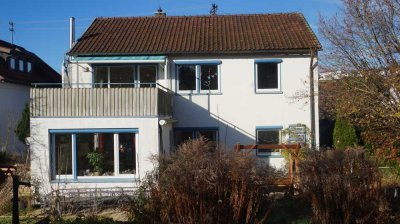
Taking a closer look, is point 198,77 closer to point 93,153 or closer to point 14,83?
point 93,153

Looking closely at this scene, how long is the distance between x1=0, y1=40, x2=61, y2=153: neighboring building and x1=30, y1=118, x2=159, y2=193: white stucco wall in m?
11.1

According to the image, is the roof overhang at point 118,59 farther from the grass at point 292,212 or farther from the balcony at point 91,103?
the grass at point 292,212

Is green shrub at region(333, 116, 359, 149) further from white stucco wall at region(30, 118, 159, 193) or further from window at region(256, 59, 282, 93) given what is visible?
white stucco wall at region(30, 118, 159, 193)

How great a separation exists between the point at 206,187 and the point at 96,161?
8.53 meters

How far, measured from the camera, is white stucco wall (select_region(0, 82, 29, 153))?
29453mm

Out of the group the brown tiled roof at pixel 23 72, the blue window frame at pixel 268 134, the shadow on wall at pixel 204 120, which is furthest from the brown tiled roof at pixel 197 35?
the brown tiled roof at pixel 23 72

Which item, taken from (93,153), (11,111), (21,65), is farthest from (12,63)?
(93,153)

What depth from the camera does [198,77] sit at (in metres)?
22.8

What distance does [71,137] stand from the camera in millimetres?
17469

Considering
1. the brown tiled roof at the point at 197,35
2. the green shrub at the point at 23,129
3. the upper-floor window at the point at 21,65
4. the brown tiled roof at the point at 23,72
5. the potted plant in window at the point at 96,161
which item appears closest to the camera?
the potted plant in window at the point at 96,161

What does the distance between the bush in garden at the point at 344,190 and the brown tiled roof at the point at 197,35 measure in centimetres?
1260

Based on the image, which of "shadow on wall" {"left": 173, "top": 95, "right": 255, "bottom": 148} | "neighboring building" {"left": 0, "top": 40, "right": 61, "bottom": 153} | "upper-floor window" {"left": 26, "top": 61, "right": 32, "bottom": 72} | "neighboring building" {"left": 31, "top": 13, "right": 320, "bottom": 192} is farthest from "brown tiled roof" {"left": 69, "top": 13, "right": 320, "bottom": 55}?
"upper-floor window" {"left": 26, "top": 61, "right": 32, "bottom": 72}

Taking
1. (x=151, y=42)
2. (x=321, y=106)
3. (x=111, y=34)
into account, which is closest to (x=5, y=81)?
(x=111, y=34)

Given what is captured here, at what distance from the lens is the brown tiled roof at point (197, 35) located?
22.8 m
